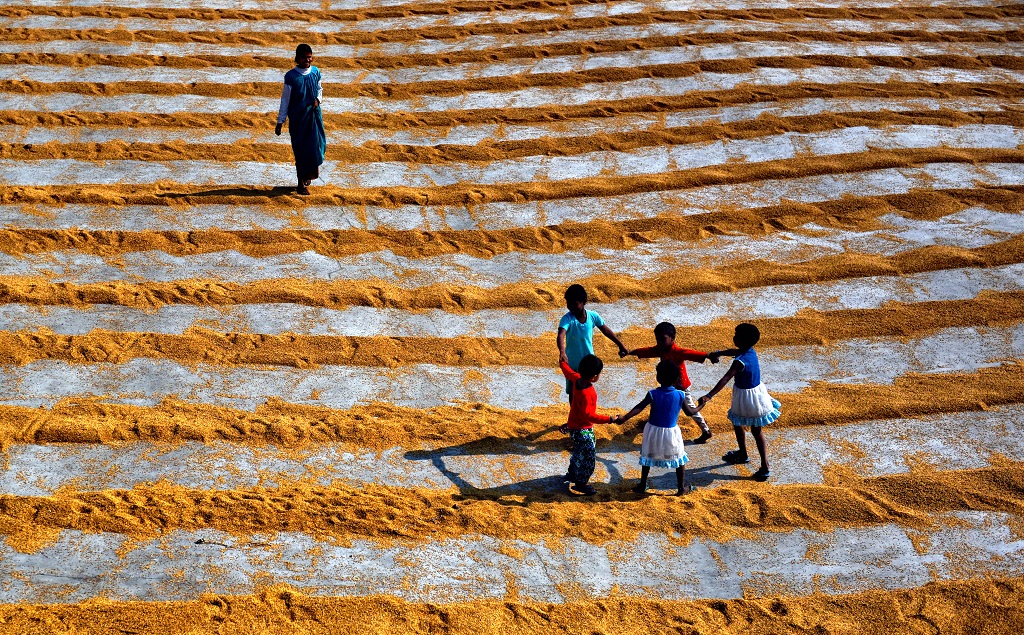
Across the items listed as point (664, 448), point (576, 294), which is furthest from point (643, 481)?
point (576, 294)

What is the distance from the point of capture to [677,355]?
6789 millimetres

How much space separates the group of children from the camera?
6.22m

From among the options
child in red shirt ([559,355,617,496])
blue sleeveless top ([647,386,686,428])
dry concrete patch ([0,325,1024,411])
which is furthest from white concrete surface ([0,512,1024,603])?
dry concrete patch ([0,325,1024,411])

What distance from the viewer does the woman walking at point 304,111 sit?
977 cm

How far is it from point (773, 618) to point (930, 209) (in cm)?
598

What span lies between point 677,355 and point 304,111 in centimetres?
515

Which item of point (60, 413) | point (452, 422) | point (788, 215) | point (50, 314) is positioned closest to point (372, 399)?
point (452, 422)

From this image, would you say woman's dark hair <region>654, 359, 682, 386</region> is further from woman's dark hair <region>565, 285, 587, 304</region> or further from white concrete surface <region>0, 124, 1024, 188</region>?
white concrete surface <region>0, 124, 1024, 188</region>

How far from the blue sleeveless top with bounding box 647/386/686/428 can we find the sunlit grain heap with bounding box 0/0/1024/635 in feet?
1.96

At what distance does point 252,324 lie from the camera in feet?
27.1

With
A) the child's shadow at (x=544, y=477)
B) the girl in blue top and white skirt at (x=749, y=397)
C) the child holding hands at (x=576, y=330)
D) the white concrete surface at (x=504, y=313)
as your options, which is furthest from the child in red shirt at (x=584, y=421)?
the white concrete surface at (x=504, y=313)

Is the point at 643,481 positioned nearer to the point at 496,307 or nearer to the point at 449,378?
the point at 449,378

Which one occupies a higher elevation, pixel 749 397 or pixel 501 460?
pixel 749 397

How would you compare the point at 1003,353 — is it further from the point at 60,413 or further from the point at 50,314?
the point at 50,314
